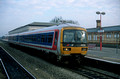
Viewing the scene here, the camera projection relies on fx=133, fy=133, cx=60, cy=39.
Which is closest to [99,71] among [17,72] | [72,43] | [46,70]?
[72,43]

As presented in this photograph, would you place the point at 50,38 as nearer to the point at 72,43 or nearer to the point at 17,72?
the point at 72,43

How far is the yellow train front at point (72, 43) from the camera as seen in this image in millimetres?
8820

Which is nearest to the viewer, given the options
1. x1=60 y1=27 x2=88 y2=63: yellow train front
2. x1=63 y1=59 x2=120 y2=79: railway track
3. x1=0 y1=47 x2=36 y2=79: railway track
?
x1=63 y1=59 x2=120 y2=79: railway track

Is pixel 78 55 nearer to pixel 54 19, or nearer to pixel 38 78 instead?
pixel 38 78

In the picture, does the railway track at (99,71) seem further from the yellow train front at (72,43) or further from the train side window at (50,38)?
the train side window at (50,38)

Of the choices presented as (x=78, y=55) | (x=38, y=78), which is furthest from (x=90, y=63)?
(x=38, y=78)

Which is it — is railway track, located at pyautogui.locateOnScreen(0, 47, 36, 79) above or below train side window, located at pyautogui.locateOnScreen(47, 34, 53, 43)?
below

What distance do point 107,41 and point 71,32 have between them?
16.8 meters

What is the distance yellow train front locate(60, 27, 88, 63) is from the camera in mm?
8820

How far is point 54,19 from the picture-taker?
355 ft

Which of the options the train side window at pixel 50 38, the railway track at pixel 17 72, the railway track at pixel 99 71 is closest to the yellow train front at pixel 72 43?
the railway track at pixel 99 71

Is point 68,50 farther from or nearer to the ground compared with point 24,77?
farther from the ground

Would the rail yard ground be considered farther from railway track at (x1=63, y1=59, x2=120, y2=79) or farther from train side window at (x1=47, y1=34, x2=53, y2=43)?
train side window at (x1=47, y1=34, x2=53, y2=43)

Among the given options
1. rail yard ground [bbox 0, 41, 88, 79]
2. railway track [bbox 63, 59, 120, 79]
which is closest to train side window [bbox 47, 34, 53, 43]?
rail yard ground [bbox 0, 41, 88, 79]
